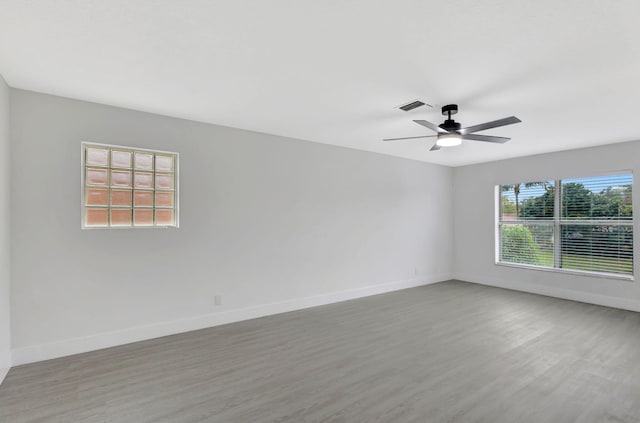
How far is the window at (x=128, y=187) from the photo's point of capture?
11.1ft

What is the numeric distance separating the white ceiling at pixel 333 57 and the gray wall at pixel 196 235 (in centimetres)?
40

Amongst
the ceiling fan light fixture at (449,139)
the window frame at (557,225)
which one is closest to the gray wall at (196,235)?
the window frame at (557,225)

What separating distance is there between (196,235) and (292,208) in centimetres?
142

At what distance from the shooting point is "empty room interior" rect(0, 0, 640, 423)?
2.16 metres

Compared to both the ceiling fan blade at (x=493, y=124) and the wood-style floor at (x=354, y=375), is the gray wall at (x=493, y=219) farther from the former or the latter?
the ceiling fan blade at (x=493, y=124)

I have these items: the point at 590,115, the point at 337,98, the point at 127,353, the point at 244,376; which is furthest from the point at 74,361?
the point at 590,115

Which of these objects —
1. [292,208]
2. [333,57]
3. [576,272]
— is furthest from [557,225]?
[333,57]

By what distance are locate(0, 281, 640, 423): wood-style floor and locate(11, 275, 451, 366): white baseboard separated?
112mm

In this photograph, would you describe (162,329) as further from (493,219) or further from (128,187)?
(493,219)

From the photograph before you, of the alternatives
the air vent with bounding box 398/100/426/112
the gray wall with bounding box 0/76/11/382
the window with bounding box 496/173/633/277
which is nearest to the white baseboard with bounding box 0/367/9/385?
the gray wall with bounding box 0/76/11/382

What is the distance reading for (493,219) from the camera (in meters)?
6.49

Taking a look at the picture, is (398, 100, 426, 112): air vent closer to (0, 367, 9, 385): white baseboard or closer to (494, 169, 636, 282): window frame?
(494, 169, 636, 282): window frame

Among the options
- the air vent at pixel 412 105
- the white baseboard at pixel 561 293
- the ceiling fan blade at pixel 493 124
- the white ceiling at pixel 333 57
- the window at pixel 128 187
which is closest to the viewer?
the white ceiling at pixel 333 57

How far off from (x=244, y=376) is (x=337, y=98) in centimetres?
271
